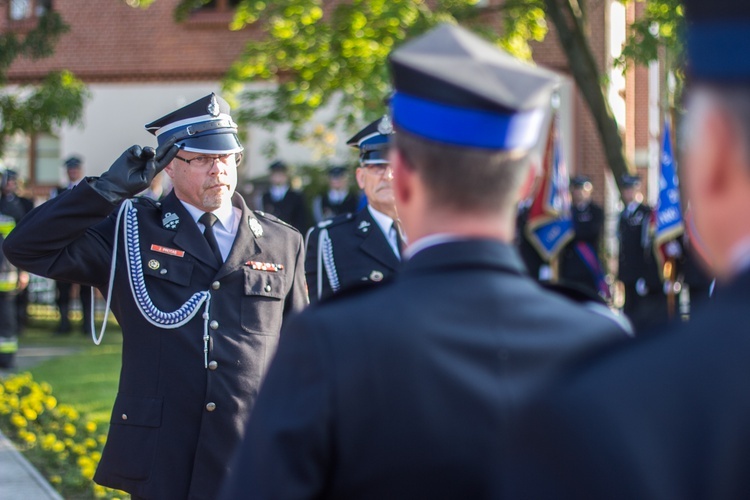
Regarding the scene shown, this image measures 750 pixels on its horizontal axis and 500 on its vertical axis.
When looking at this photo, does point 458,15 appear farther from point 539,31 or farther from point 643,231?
point 643,231

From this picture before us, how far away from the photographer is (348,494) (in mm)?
2008

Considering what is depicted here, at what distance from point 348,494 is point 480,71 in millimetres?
773

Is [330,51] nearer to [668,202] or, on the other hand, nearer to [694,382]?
[668,202]

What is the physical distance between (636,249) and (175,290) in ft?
41.1

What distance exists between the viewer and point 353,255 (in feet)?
17.9

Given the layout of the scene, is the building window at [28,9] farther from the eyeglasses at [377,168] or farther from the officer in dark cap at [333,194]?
the eyeglasses at [377,168]

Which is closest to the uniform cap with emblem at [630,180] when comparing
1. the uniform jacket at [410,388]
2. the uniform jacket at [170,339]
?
the uniform jacket at [170,339]

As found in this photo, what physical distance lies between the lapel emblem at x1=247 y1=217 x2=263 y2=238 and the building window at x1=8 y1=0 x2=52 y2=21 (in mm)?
18055

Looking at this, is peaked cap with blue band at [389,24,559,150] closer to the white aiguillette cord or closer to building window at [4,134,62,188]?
the white aiguillette cord

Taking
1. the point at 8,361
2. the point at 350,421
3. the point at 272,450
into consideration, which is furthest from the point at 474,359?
the point at 8,361

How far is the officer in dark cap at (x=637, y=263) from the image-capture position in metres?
15.8

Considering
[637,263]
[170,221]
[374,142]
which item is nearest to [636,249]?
[637,263]

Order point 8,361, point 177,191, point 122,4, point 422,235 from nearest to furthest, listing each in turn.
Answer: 1. point 422,235
2. point 177,191
3. point 8,361
4. point 122,4

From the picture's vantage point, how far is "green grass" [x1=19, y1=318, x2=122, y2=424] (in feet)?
33.7
